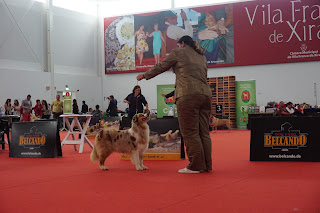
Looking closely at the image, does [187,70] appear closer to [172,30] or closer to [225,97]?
[225,97]

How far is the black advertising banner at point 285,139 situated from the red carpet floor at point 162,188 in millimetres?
260

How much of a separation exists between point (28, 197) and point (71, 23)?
21.4 m

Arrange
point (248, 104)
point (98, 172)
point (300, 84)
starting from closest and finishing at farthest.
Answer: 1. point (98, 172)
2. point (248, 104)
3. point (300, 84)

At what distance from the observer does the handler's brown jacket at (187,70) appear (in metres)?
4.89

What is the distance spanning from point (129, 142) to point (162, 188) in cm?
167

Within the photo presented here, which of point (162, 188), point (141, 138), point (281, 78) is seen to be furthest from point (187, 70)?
point (281, 78)

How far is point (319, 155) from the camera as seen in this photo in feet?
19.2

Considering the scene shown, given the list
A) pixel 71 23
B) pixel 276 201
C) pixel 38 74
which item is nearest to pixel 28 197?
pixel 276 201

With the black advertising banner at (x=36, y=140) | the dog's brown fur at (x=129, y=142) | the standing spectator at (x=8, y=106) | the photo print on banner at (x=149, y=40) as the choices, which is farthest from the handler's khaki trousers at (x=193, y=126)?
the photo print on banner at (x=149, y=40)

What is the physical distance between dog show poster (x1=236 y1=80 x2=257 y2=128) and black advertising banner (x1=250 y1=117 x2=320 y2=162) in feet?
44.2

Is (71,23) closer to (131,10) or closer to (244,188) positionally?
(131,10)

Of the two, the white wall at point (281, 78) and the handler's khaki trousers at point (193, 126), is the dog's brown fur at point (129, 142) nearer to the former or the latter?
the handler's khaki trousers at point (193, 126)

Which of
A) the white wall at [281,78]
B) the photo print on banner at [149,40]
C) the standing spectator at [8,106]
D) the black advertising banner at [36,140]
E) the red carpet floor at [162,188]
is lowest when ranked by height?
the red carpet floor at [162,188]

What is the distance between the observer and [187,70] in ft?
16.2
